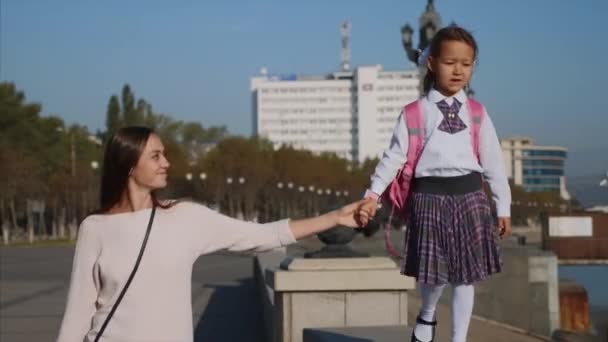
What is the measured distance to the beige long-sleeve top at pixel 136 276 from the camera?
3.80 m

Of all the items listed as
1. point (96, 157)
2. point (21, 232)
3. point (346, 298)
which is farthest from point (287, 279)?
point (96, 157)

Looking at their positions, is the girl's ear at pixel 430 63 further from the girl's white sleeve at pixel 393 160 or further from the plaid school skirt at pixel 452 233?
the plaid school skirt at pixel 452 233

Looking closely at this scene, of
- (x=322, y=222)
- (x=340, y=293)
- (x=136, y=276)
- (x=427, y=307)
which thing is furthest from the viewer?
(x=340, y=293)

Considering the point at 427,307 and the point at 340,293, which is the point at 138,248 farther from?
the point at 340,293

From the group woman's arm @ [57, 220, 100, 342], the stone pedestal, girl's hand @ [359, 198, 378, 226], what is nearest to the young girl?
girl's hand @ [359, 198, 378, 226]

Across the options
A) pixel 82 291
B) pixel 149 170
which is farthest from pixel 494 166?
pixel 82 291

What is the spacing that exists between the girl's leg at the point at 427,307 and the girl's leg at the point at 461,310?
9 cm

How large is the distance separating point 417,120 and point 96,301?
5.89ft

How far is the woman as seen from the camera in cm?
380

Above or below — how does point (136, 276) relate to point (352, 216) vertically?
below

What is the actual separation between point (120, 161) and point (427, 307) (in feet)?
5.80

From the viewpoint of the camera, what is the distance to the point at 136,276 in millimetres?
3791

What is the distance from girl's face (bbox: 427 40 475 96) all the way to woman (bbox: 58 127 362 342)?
1.31m

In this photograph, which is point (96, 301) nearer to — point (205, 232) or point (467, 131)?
point (205, 232)
